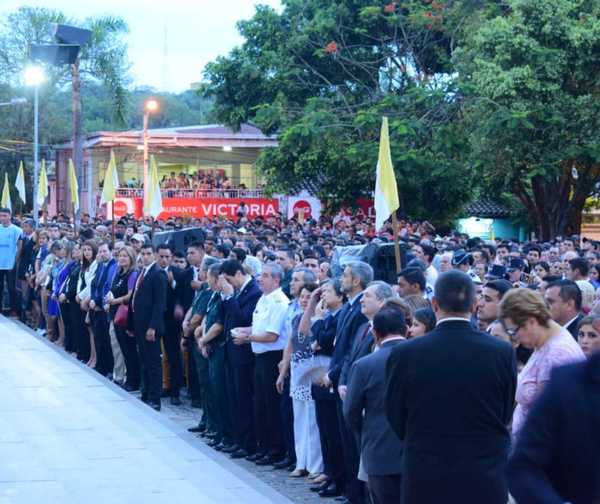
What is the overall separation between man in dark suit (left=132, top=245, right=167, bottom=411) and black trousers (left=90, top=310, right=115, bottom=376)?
2.34 meters

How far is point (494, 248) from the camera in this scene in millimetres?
17703

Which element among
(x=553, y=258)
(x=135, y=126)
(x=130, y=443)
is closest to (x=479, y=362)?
(x=130, y=443)

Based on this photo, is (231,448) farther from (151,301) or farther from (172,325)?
(172,325)

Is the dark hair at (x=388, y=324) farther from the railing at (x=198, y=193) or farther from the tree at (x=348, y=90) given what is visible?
the railing at (x=198, y=193)

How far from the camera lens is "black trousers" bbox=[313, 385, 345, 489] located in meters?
9.77

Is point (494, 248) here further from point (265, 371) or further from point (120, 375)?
point (265, 371)

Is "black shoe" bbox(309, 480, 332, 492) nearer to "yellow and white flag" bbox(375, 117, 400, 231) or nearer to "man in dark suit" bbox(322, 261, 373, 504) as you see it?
"man in dark suit" bbox(322, 261, 373, 504)

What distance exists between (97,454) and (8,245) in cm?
1266

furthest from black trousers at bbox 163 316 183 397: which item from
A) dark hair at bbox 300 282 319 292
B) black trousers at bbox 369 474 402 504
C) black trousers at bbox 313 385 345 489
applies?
black trousers at bbox 369 474 402 504

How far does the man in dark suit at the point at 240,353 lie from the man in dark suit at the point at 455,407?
19.4ft

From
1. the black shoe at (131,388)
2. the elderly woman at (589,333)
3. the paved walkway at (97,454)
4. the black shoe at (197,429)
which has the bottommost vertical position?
the black shoe at (197,429)

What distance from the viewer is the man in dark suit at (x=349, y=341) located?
28.5 feet

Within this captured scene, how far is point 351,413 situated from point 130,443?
3.67m

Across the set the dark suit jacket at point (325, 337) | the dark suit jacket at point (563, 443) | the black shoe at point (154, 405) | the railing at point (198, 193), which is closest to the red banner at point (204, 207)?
the railing at point (198, 193)
